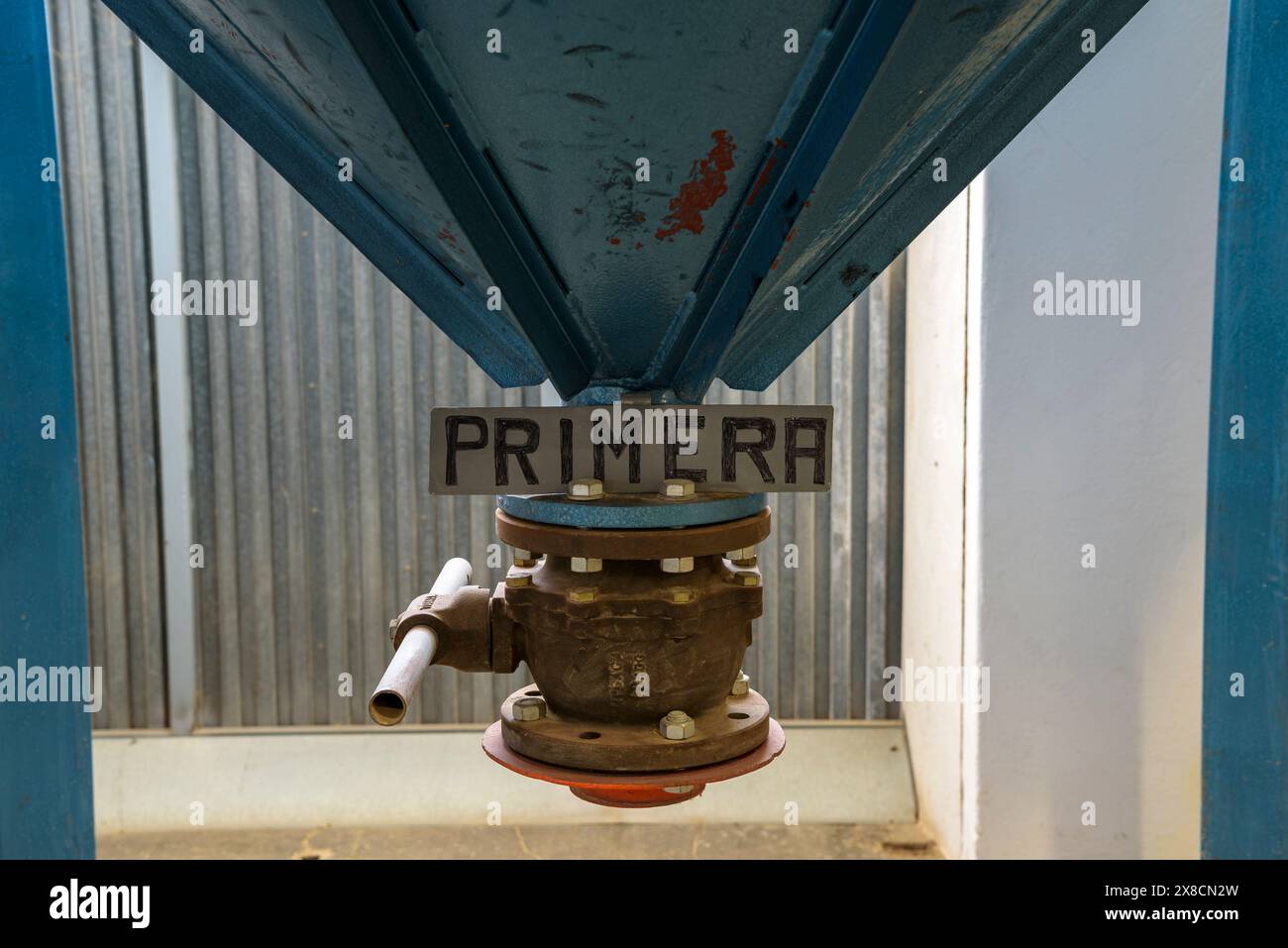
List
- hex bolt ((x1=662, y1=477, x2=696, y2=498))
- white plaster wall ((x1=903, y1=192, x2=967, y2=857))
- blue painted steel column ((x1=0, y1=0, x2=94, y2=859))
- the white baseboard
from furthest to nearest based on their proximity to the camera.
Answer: the white baseboard → white plaster wall ((x1=903, y1=192, x2=967, y2=857)) → blue painted steel column ((x1=0, y1=0, x2=94, y2=859)) → hex bolt ((x1=662, y1=477, x2=696, y2=498))

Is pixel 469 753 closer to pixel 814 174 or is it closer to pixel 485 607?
pixel 485 607

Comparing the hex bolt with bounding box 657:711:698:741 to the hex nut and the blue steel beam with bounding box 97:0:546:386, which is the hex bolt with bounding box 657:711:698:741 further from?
the blue steel beam with bounding box 97:0:546:386

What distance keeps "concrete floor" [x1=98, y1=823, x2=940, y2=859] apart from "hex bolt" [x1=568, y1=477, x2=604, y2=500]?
2.55 metres

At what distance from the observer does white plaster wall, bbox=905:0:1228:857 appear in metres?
2.64

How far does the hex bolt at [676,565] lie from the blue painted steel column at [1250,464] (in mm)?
872

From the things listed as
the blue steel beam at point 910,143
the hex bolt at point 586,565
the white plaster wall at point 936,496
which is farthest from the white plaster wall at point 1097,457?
the hex bolt at point 586,565

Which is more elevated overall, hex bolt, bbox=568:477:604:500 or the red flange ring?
hex bolt, bbox=568:477:604:500

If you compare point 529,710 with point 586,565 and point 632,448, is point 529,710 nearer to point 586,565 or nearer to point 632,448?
point 586,565

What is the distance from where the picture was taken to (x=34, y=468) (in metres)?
1.44

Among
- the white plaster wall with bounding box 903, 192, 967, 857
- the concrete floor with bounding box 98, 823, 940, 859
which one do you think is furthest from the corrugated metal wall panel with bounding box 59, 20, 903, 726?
the concrete floor with bounding box 98, 823, 940, 859

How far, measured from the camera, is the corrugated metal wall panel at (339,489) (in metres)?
3.84

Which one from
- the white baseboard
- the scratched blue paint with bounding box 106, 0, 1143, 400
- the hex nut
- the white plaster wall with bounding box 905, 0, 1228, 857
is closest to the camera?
the scratched blue paint with bounding box 106, 0, 1143, 400

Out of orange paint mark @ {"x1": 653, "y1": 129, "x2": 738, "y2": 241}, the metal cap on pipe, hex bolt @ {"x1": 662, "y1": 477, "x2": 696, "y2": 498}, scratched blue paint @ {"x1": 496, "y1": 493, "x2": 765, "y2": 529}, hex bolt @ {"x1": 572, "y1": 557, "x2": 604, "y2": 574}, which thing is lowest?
the metal cap on pipe

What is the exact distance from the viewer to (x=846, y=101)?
39.4 inches
